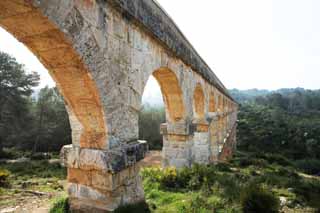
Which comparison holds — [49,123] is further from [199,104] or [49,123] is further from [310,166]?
[310,166]

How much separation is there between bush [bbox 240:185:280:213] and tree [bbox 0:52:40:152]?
18688 millimetres

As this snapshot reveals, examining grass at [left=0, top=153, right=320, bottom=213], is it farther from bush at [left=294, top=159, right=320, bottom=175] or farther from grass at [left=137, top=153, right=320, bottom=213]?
bush at [left=294, top=159, right=320, bottom=175]

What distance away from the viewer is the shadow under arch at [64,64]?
1.95 m

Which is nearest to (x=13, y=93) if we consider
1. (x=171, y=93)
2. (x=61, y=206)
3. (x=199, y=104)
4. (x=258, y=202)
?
(x=199, y=104)

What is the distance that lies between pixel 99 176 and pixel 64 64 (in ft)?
4.29

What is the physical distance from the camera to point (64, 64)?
2436mm

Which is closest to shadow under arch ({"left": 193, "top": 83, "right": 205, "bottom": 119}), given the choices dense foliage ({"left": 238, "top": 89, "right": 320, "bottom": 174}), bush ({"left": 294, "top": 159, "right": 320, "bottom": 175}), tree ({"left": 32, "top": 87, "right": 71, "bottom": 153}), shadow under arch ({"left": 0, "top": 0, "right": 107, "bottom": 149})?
shadow under arch ({"left": 0, "top": 0, "right": 107, "bottom": 149})

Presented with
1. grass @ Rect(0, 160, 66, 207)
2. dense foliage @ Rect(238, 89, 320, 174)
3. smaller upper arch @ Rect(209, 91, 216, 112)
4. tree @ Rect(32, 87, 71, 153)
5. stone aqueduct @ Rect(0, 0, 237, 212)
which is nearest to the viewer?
stone aqueduct @ Rect(0, 0, 237, 212)

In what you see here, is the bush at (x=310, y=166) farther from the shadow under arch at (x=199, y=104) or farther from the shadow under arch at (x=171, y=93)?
the shadow under arch at (x=171, y=93)

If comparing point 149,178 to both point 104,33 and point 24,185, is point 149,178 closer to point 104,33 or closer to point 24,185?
point 104,33

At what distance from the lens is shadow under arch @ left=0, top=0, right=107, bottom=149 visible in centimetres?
195

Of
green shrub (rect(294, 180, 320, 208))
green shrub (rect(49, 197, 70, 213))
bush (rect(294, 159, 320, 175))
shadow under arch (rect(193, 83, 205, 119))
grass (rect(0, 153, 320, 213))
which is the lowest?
bush (rect(294, 159, 320, 175))

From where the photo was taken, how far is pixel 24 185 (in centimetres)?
945

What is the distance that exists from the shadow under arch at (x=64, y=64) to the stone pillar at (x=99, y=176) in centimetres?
16
